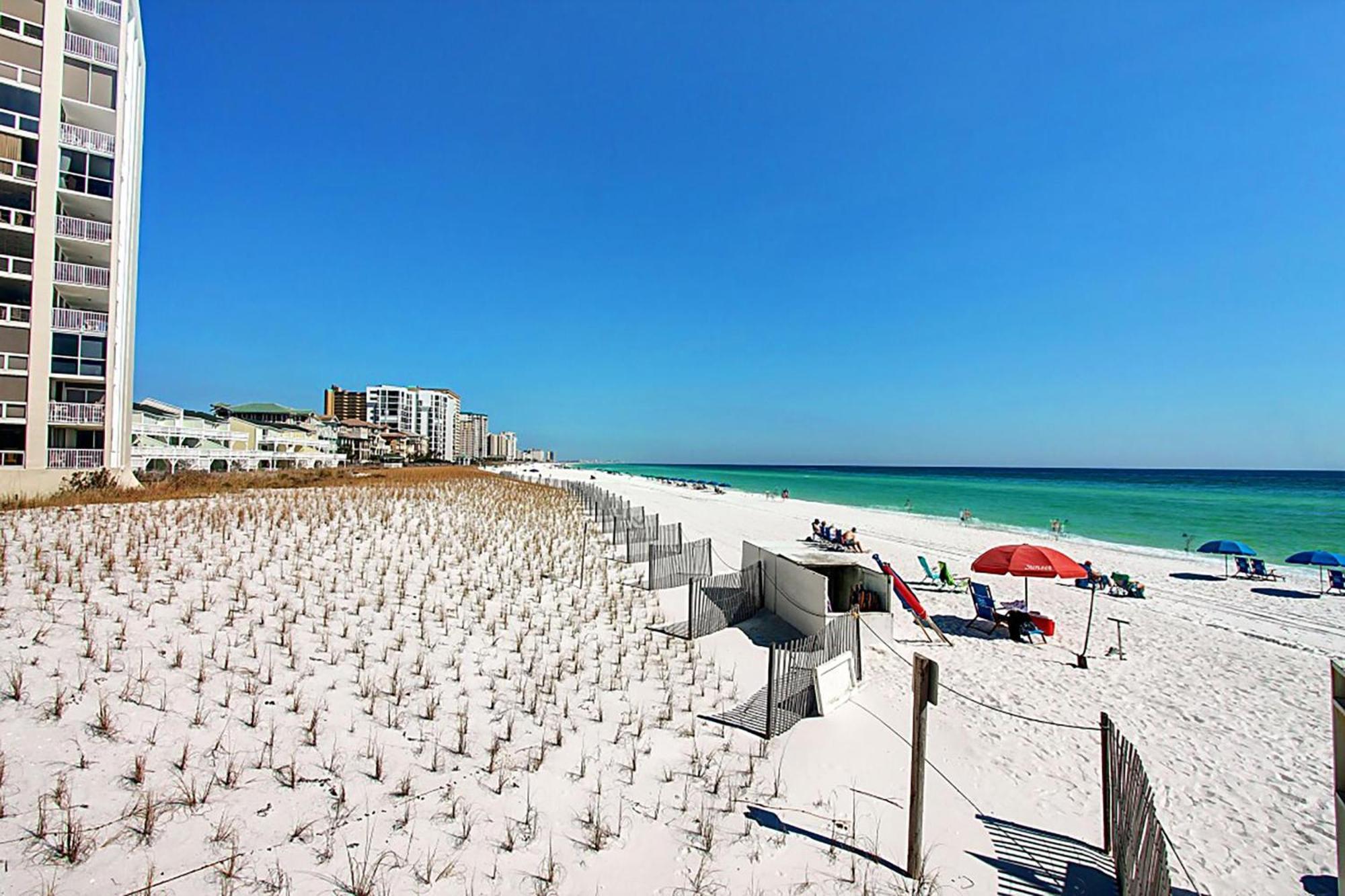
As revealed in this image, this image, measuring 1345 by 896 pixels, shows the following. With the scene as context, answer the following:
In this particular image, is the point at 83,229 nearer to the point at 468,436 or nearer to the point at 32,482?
the point at 32,482

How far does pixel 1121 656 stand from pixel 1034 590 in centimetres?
562

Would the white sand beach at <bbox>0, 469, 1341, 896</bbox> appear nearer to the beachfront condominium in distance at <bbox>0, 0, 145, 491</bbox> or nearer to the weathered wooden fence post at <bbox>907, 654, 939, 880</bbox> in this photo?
the weathered wooden fence post at <bbox>907, 654, 939, 880</bbox>

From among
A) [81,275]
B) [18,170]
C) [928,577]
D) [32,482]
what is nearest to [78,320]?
[81,275]

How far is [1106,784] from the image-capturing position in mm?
4664

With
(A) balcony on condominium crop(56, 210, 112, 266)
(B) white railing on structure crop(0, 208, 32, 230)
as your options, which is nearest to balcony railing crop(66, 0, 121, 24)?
(A) balcony on condominium crop(56, 210, 112, 266)

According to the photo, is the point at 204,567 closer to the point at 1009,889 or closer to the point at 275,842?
the point at 275,842

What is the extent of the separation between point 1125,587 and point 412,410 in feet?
531

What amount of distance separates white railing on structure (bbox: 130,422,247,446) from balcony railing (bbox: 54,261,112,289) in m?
18.4

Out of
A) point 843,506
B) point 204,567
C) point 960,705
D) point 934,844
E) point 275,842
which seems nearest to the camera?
point 275,842

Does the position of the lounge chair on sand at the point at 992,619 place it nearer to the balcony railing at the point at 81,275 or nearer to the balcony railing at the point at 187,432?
the balcony railing at the point at 81,275

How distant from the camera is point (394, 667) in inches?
255

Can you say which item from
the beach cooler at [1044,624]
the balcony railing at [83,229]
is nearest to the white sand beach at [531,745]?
the beach cooler at [1044,624]

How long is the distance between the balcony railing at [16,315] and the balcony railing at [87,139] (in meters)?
6.99

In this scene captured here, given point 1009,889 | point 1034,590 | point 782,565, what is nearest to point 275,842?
point 1009,889
